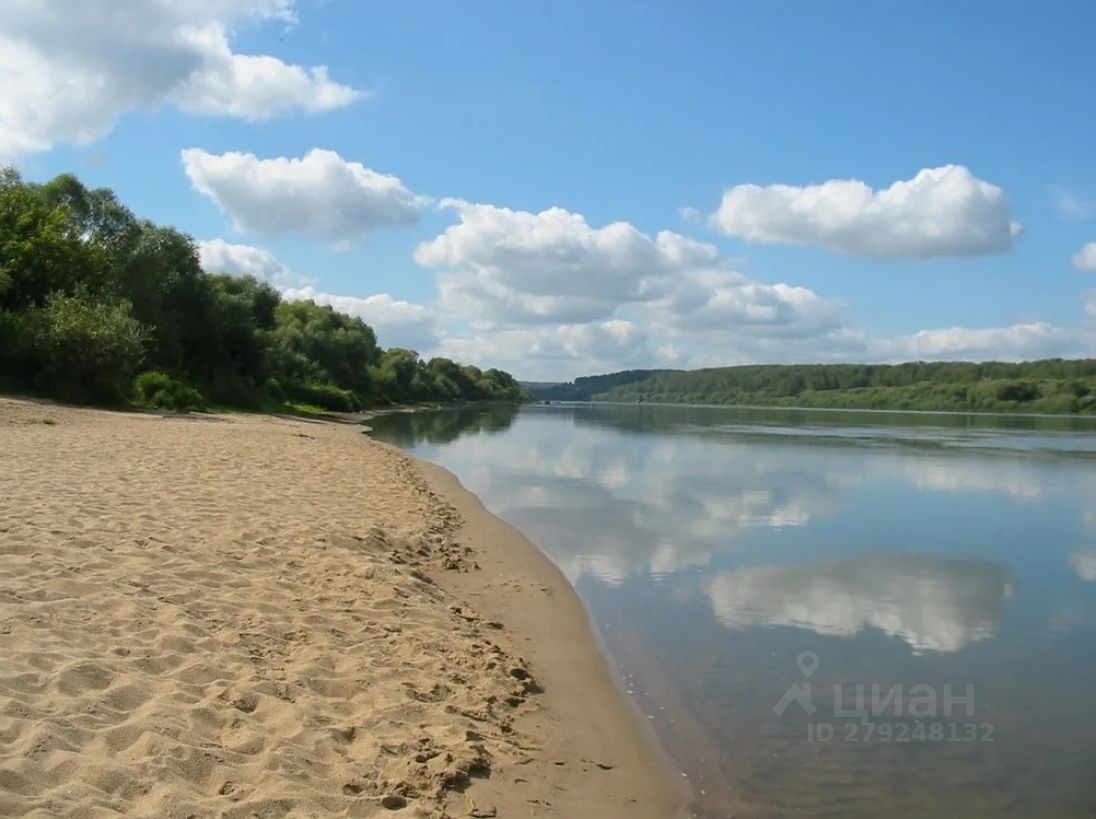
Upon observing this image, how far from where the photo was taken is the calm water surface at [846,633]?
7.09m

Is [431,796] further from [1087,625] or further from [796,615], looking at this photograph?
[1087,625]

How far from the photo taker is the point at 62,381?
3731cm

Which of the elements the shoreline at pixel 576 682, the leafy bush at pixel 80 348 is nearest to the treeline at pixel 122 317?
the leafy bush at pixel 80 348

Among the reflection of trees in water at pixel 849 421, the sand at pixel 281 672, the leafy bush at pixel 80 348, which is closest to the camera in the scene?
the sand at pixel 281 672

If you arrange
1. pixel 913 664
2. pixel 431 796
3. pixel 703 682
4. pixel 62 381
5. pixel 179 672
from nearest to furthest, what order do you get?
pixel 431 796 < pixel 179 672 < pixel 703 682 < pixel 913 664 < pixel 62 381

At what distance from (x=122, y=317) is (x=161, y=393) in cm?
572

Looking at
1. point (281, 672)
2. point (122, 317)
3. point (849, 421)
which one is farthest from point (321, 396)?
point (281, 672)

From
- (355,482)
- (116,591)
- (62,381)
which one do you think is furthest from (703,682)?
(62,381)

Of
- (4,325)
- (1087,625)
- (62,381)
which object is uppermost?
(4,325)

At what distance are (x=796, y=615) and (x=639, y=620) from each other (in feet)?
7.72
